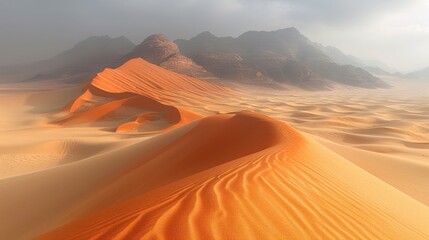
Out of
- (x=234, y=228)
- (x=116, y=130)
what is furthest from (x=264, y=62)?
(x=234, y=228)

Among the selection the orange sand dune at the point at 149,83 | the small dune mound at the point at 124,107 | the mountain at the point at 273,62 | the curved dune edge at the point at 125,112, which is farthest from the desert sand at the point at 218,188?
the mountain at the point at 273,62

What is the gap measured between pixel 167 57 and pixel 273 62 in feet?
118

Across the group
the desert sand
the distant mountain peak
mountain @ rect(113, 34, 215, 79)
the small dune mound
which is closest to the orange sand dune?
the small dune mound

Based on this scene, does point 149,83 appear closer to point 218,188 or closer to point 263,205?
point 218,188

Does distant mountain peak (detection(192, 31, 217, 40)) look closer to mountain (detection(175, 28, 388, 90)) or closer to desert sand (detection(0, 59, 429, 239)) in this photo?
mountain (detection(175, 28, 388, 90))

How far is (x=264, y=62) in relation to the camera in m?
93.8

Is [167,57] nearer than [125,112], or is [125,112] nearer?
[125,112]

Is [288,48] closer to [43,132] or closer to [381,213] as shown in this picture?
[43,132]

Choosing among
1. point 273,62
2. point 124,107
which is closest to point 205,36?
point 273,62

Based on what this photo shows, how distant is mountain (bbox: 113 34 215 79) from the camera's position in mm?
68831

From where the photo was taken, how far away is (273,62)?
9275 centimetres

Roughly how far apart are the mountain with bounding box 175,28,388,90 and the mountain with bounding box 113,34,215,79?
641 cm

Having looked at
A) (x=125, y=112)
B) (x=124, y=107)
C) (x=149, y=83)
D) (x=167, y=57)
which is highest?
(x=167, y=57)

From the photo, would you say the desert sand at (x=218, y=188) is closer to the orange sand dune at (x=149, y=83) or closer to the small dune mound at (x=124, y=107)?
the small dune mound at (x=124, y=107)
